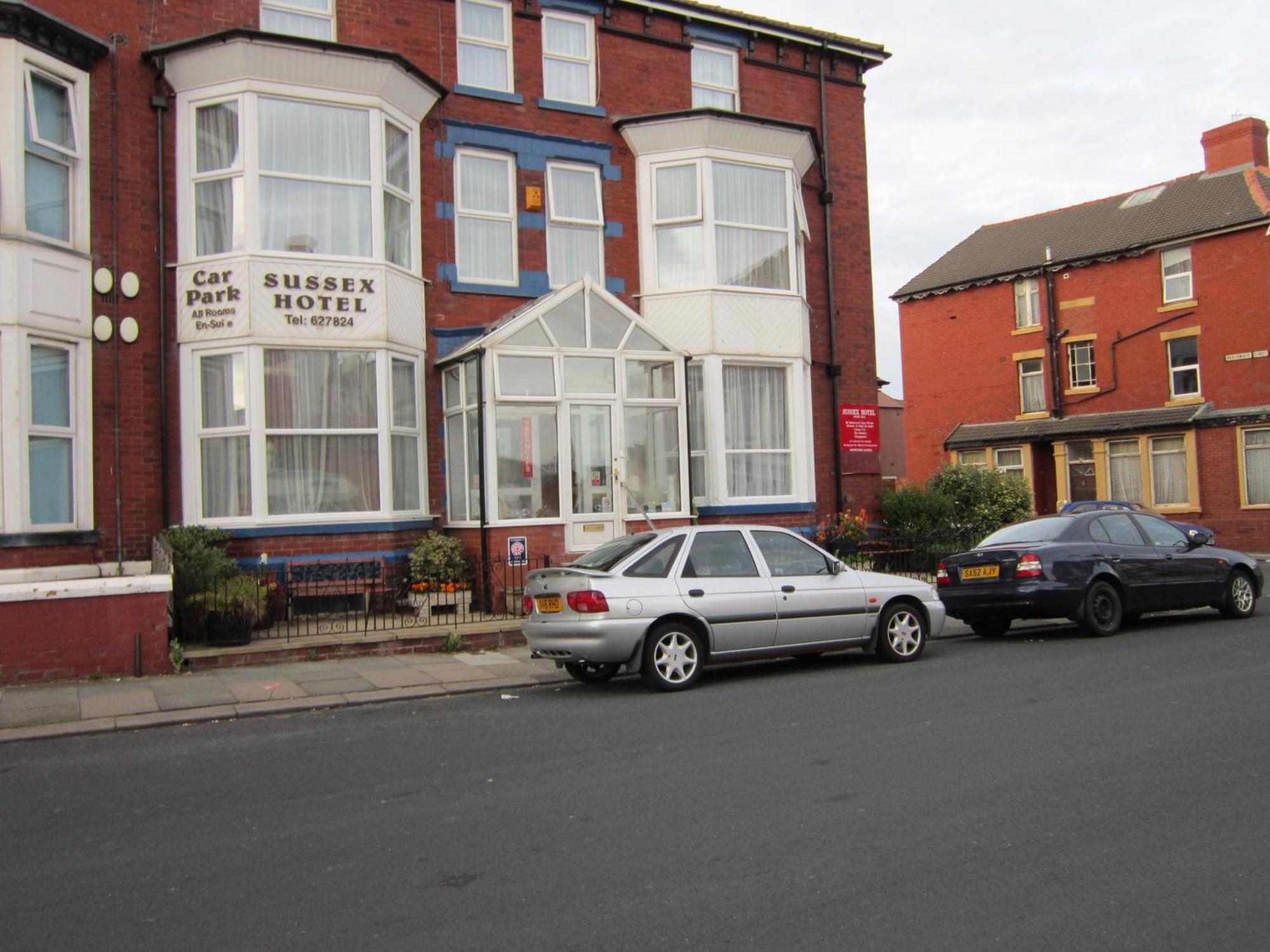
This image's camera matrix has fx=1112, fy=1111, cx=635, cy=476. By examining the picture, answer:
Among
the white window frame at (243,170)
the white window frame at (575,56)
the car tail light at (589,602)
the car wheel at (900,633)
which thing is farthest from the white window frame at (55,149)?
the car wheel at (900,633)

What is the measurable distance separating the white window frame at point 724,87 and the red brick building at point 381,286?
62 mm

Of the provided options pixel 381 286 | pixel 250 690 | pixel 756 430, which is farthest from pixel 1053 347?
pixel 250 690

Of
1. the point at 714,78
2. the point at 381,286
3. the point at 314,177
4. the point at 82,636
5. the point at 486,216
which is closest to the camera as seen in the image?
the point at 82,636

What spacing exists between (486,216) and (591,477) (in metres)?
4.29

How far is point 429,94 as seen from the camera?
1554 centimetres

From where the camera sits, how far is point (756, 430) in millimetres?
17469

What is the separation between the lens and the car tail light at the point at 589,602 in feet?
31.3

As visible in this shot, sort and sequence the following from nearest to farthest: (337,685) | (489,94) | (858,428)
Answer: (337,685) → (489,94) → (858,428)

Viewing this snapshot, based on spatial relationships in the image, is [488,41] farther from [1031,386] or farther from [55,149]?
[1031,386]

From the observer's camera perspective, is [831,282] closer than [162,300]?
No

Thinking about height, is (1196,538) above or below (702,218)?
below

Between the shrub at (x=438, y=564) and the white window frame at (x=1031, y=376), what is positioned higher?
the white window frame at (x=1031, y=376)

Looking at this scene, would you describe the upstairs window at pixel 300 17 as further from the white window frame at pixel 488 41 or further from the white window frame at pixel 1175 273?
the white window frame at pixel 1175 273

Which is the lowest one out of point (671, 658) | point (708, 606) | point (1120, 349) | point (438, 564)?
point (671, 658)
